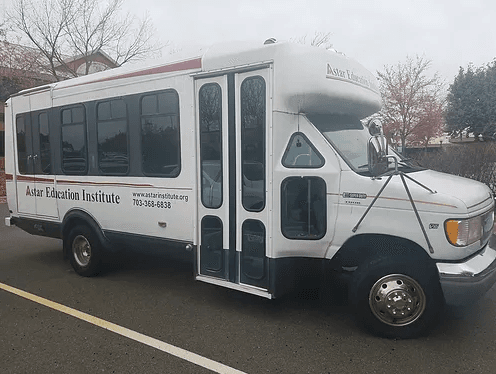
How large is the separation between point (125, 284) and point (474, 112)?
26.3 metres

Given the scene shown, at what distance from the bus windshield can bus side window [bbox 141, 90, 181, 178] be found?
1608mm

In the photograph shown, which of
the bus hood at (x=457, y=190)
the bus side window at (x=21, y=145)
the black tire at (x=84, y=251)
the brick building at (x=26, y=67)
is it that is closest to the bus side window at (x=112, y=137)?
the black tire at (x=84, y=251)

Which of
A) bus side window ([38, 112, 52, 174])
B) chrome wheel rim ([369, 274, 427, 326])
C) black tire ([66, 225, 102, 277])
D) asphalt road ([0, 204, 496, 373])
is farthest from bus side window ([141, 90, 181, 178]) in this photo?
chrome wheel rim ([369, 274, 427, 326])

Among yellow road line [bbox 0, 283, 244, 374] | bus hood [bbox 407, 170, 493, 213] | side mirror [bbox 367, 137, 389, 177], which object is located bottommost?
yellow road line [bbox 0, 283, 244, 374]

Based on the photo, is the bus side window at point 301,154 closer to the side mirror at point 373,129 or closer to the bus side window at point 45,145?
the side mirror at point 373,129

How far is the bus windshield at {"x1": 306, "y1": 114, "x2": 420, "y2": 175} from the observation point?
421 cm

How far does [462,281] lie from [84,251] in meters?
4.95

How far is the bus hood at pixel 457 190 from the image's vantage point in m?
3.74

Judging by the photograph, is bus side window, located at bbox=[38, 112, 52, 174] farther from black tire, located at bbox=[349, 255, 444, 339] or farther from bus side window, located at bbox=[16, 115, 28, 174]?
black tire, located at bbox=[349, 255, 444, 339]

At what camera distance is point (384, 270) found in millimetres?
3984

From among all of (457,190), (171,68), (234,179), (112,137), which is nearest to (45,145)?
(112,137)

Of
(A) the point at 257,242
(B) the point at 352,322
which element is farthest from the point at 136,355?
(B) the point at 352,322

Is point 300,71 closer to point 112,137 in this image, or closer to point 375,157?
point 375,157

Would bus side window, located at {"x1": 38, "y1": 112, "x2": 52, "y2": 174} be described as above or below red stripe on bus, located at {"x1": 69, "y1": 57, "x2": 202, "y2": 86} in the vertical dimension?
below
